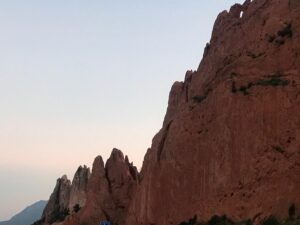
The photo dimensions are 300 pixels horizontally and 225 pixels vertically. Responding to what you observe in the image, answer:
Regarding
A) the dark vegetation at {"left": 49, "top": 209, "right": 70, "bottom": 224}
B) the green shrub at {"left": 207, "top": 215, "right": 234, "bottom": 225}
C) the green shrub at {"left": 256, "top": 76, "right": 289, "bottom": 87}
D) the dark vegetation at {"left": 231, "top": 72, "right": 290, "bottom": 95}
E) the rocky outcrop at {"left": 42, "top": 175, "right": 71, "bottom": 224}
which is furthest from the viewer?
the rocky outcrop at {"left": 42, "top": 175, "right": 71, "bottom": 224}

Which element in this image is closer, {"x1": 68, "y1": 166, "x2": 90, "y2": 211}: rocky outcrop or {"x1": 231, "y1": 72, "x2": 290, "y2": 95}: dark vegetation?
{"x1": 231, "y1": 72, "x2": 290, "y2": 95}: dark vegetation

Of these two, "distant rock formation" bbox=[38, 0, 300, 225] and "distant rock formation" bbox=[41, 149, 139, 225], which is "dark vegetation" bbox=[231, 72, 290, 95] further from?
"distant rock formation" bbox=[41, 149, 139, 225]

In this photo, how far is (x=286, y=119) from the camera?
70.9m

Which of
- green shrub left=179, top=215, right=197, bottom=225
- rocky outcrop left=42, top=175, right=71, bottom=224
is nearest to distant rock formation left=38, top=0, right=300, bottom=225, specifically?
green shrub left=179, top=215, right=197, bottom=225

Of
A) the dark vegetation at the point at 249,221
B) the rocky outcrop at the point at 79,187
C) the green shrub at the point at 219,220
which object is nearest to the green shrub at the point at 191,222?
the dark vegetation at the point at 249,221

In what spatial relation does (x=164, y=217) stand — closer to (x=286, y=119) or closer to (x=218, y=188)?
(x=218, y=188)

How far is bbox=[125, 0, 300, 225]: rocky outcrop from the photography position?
70.2m

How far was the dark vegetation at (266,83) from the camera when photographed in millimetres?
73188

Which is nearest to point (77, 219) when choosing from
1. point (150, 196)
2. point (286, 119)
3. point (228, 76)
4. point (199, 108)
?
point (150, 196)

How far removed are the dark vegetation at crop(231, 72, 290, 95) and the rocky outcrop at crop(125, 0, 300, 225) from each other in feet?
0.49

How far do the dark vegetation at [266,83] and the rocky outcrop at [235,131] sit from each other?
15 cm

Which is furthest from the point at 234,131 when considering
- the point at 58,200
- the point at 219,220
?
the point at 58,200

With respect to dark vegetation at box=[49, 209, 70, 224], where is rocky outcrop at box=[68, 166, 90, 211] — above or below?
above

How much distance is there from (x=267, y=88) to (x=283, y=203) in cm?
1465
